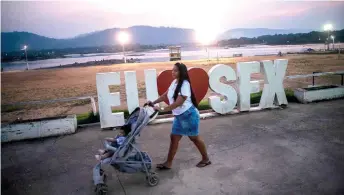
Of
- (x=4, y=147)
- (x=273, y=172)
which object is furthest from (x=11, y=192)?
(x=273, y=172)

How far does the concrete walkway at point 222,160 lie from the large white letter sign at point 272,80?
71cm

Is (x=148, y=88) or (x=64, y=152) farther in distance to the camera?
(x=148, y=88)

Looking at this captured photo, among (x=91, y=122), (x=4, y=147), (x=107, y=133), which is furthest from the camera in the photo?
(x=91, y=122)

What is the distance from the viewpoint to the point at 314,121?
7395 millimetres

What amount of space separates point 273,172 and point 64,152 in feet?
14.7

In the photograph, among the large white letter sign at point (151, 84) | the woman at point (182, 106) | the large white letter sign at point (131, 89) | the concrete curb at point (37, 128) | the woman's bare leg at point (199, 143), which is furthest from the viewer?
the large white letter sign at point (151, 84)

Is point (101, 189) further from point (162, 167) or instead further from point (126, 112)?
point (126, 112)

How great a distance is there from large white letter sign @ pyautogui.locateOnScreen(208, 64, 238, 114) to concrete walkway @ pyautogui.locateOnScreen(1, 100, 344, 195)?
1.34 feet

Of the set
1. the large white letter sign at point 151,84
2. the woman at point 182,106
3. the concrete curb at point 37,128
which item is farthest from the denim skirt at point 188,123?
the concrete curb at point 37,128

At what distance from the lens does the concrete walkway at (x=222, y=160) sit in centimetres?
439

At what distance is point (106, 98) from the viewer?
7.39 m

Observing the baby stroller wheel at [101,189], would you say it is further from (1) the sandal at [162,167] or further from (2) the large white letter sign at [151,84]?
(2) the large white letter sign at [151,84]

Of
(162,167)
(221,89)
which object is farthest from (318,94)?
(162,167)

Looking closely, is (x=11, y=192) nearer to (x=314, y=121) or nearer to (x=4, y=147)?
(x=4, y=147)
